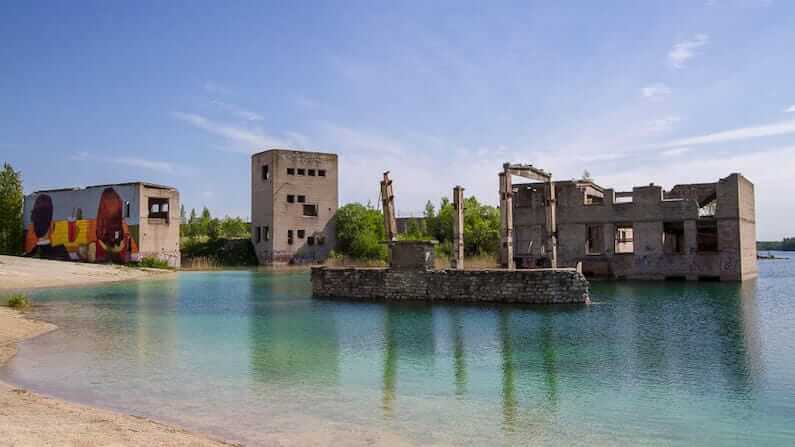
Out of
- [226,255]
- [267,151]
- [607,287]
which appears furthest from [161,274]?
[607,287]

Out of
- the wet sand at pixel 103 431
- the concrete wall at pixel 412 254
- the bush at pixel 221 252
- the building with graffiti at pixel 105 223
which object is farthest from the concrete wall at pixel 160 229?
the wet sand at pixel 103 431

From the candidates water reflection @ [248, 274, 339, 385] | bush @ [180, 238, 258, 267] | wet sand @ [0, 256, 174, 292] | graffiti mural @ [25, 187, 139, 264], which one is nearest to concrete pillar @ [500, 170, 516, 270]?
water reflection @ [248, 274, 339, 385]

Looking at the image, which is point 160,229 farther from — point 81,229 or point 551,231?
point 551,231

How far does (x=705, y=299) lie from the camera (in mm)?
22438

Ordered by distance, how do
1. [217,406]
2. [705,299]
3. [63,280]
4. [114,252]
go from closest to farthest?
1. [217,406]
2. [705,299]
3. [63,280]
4. [114,252]

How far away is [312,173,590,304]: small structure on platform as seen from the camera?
66.2 ft

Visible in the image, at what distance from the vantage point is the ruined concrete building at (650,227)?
1282 inches

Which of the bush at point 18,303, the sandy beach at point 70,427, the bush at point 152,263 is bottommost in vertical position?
the sandy beach at point 70,427

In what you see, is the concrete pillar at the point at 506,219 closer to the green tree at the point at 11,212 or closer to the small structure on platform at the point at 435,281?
the small structure on platform at the point at 435,281

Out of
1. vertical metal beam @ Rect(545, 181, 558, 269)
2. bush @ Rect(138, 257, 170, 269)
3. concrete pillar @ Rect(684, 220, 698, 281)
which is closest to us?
vertical metal beam @ Rect(545, 181, 558, 269)

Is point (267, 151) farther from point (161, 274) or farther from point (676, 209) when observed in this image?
point (676, 209)

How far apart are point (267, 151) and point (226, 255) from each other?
1023 cm

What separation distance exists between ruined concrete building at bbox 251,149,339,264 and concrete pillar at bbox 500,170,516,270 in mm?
28928

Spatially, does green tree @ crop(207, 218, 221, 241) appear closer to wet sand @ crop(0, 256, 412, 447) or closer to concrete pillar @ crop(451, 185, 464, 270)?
concrete pillar @ crop(451, 185, 464, 270)
